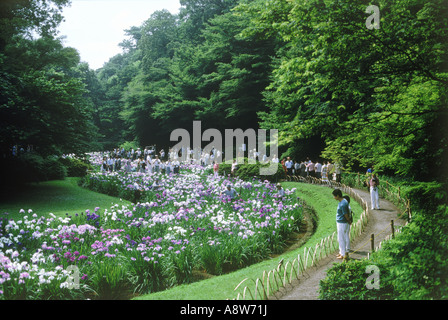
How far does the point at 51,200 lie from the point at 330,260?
13913 millimetres

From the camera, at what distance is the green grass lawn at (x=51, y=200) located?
15.0 m

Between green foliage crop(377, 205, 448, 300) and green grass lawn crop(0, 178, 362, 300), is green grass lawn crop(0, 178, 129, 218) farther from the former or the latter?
green foliage crop(377, 205, 448, 300)

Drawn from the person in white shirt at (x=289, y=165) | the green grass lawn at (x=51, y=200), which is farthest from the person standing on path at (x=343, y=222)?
Answer: the person in white shirt at (x=289, y=165)

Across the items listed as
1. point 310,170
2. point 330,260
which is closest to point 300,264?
point 330,260

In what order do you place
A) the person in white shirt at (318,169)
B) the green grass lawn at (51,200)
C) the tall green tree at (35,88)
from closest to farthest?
the green grass lawn at (51,200), the tall green tree at (35,88), the person in white shirt at (318,169)

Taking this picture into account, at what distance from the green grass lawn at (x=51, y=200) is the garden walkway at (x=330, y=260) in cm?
925

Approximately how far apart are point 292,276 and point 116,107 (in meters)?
55.7

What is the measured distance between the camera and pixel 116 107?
58.6 metres

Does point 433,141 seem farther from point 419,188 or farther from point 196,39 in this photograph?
point 196,39

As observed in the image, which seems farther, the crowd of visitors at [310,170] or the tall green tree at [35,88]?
the crowd of visitors at [310,170]

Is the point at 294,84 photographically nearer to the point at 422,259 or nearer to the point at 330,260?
the point at 330,260

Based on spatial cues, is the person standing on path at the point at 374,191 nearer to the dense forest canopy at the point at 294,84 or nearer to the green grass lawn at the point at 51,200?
the dense forest canopy at the point at 294,84

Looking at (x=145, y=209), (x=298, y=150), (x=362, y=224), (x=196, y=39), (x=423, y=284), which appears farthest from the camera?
(x=196, y=39)
